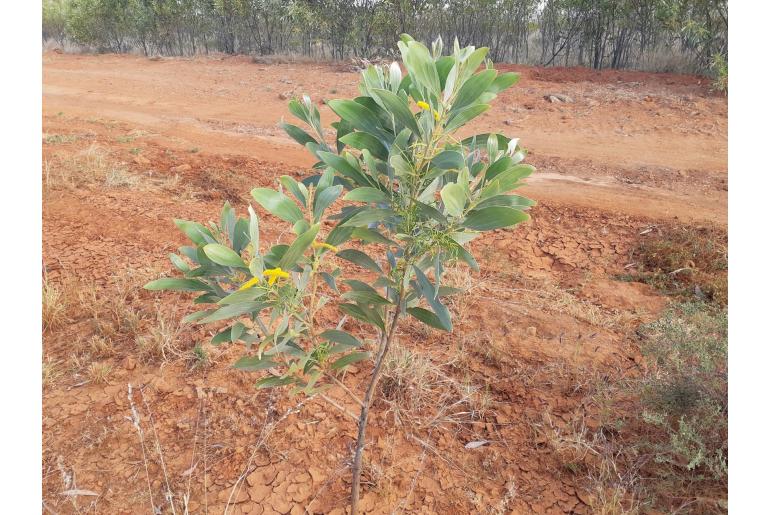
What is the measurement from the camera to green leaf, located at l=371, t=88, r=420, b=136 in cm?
98

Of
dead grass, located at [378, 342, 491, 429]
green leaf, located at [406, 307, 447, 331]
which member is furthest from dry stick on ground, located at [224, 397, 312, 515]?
green leaf, located at [406, 307, 447, 331]

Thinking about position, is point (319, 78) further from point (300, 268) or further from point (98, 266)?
point (300, 268)

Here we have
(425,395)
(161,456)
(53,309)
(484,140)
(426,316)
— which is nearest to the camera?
(484,140)

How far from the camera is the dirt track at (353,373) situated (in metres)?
1.88

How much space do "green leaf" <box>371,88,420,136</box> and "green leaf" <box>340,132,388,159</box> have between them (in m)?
0.11

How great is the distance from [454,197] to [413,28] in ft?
56.1

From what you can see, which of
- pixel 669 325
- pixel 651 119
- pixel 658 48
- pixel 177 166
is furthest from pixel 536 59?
pixel 669 325

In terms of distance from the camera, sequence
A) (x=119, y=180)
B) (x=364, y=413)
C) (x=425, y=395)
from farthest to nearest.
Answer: (x=119, y=180)
(x=425, y=395)
(x=364, y=413)

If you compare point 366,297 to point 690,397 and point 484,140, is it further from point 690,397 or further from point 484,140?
point 690,397

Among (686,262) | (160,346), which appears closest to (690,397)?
(686,262)

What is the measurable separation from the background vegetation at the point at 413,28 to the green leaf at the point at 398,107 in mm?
11069

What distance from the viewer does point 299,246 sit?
91cm

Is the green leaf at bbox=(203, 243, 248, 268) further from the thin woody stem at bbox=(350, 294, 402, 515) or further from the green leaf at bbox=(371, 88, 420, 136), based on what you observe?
the thin woody stem at bbox=(350, 294, 402, 515)

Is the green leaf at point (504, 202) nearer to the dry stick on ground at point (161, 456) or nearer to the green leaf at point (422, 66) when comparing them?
the green leaf at point (422, 66)
